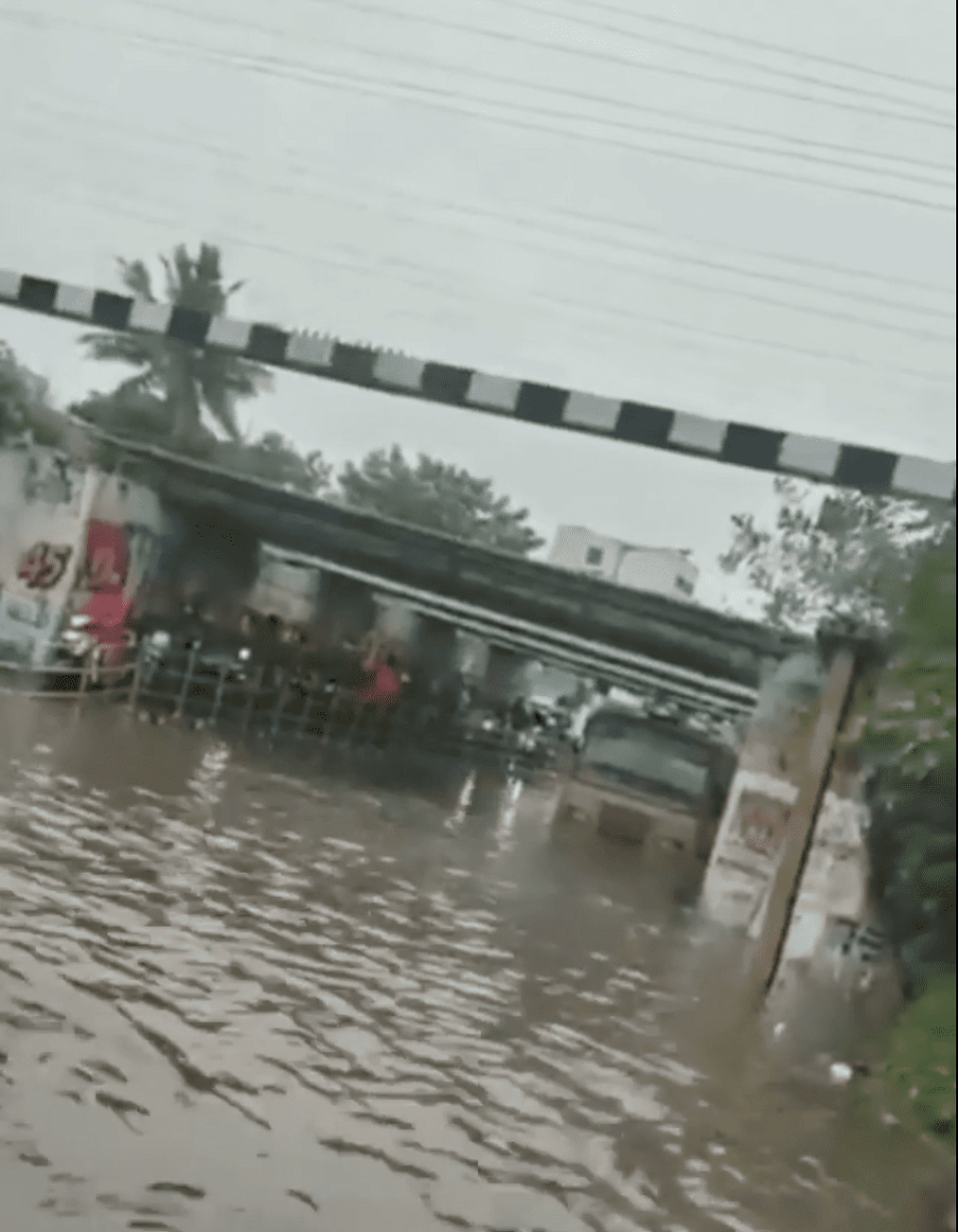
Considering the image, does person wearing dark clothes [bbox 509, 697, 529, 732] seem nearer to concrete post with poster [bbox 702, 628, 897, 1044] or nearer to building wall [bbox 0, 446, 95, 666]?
building wall [bbox 0, 446, 95, 666]

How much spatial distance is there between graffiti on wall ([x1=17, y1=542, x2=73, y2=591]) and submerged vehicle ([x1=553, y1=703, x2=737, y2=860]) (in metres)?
8.03

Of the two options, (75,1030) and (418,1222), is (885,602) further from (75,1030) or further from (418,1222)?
(75,1030)

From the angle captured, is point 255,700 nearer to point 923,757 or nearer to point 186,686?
point 186,686

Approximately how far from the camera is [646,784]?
18500 mm

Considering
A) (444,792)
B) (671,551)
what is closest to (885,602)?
(444,792)

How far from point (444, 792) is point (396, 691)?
5.19 meters

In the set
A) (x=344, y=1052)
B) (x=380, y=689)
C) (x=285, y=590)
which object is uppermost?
(x=285, y=590)

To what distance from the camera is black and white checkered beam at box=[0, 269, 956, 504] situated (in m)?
8.05

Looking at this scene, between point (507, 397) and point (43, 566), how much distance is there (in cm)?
640

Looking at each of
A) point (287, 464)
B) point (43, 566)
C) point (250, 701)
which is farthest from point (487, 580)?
point (287, 464)

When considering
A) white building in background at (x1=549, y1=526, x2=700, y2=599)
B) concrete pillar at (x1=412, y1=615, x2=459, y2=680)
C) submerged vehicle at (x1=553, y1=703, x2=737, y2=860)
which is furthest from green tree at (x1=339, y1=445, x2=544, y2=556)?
submerged vehicle at (x1=553, y1=703, x2=737, y2=860)

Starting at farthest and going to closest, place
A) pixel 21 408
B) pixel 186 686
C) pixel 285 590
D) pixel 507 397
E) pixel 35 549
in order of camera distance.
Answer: pixel 285 590 → pixel 186 686 → pixel 35 549 → pixel 21 408 → pixel 507 397

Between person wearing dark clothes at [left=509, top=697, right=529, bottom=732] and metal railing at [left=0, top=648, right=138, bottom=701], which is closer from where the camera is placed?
metal railing at [left=0, top=648, right=138, bottom=701]

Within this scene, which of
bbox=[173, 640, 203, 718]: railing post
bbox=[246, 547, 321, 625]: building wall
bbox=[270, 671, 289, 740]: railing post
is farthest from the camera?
bbox=[246, 547, 321, 625]: building wall
